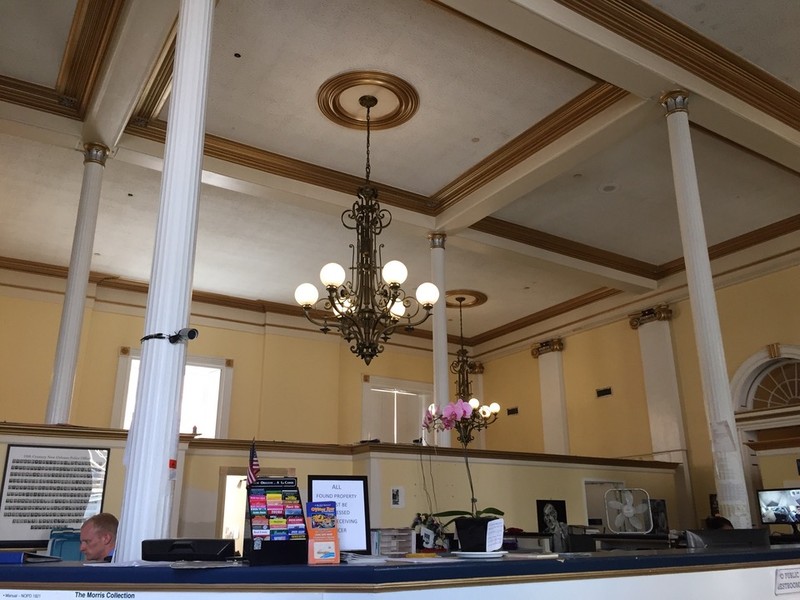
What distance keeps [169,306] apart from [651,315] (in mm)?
9927

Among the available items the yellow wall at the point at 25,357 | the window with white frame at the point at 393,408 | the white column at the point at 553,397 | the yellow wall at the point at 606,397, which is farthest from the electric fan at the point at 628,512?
the yellow wall at the point at 25,357

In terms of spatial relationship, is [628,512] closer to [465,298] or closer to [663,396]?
[663,396]

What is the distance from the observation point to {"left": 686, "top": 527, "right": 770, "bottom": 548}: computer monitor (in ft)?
11.2

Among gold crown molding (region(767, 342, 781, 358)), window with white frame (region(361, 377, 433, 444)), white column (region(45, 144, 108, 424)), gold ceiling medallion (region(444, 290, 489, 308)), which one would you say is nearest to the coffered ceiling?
white column (region(45, 144, 108, 424))

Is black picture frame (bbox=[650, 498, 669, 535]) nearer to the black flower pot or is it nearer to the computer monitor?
the computer monitor

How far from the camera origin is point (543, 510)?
852cm

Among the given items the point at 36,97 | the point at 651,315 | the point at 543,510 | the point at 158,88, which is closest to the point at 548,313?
the point at 651,315

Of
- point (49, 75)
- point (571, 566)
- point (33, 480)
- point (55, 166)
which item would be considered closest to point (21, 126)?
point (49, 75)

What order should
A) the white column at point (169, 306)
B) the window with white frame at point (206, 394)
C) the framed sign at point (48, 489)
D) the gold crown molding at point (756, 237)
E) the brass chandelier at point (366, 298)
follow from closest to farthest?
1. the white column at point (169, 306)
2. the framed sign at point (48, 489)
3. the brass chandelier at point (366, 298)
4. the gold crown molding at point (756, 237)
5. the window with white frame at point (206, 394)

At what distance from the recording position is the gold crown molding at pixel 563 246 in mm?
9867

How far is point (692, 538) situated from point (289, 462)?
481 centimetres

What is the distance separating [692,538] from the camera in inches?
135

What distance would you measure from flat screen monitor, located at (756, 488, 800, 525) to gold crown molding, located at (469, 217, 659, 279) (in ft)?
13.5

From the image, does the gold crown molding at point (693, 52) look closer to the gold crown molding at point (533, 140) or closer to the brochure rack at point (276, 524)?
the gold crown molding at point (533, 140)
